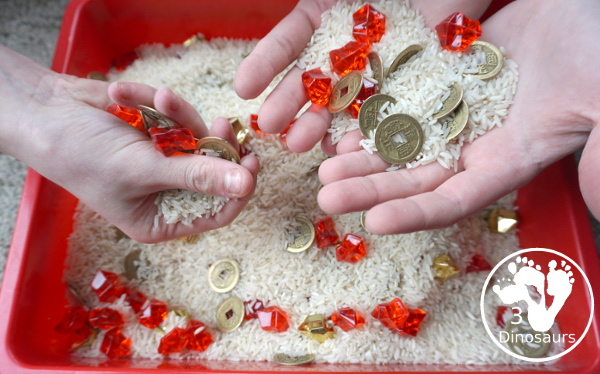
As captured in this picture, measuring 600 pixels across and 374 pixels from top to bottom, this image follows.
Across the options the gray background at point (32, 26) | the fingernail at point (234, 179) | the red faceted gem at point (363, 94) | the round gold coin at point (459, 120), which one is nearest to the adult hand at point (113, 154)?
the fingernail at point (234, 179)

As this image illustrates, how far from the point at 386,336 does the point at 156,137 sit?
0.87 m

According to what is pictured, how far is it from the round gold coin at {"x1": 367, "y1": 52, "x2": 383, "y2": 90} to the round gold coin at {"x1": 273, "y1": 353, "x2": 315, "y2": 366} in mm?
804

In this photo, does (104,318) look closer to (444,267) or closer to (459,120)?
(444,267)

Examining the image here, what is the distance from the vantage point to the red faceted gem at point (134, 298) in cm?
146

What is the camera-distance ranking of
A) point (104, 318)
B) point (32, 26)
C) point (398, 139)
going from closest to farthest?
point (398, 139)
point (104, 318)
point (32, 26)

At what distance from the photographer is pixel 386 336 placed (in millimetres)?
1364

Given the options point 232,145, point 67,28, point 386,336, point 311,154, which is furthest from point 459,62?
point 67,28

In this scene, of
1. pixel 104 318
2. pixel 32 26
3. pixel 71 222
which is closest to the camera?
pixel 104 318

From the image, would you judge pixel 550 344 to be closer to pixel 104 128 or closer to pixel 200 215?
pixel 200 215

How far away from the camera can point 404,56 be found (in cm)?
132

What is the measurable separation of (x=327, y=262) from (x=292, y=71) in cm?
60

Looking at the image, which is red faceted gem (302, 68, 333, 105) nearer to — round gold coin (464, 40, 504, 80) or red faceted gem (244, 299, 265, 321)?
round gold coin (464, 40, 504, 80)

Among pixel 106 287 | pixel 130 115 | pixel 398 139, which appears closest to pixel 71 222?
pixel 106 287

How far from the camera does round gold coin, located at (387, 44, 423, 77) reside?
130 cm
